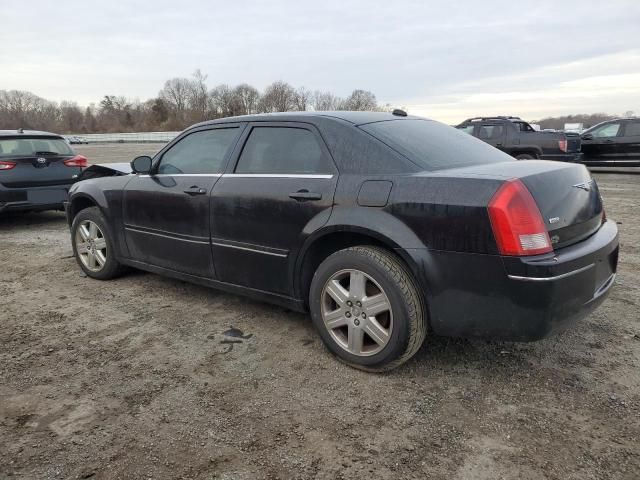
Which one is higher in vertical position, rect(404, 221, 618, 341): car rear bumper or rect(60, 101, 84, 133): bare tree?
rect(60, 101, 84, 133): bare tree

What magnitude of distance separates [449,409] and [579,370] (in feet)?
3.06

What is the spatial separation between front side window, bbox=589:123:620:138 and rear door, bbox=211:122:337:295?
13.9 meters

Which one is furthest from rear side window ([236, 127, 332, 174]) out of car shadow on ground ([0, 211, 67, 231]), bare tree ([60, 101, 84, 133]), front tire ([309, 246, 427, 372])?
bare tree ([60, 101, 84, 133])

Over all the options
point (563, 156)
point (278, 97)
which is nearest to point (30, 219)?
point (563, 156)

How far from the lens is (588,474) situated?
2.13 meters

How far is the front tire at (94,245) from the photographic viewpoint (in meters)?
4.82

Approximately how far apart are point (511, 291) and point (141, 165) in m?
3.18

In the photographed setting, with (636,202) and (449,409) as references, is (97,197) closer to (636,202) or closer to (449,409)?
(449,409)

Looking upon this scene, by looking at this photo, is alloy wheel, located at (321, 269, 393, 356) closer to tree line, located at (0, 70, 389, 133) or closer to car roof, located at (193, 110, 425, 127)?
car roof, located at (193, 110, 425, 127)

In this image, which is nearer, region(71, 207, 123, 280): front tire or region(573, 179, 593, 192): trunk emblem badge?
region(573, 179, 593, 192): trunk emblem badge

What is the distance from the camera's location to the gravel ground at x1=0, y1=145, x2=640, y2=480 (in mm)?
2254

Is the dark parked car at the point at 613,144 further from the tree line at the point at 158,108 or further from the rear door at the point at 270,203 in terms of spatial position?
the tree line at the point at 158,108

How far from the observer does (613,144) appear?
47.0 ft

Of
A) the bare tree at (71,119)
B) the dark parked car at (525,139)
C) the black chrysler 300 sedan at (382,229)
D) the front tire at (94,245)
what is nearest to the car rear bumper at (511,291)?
the black chrysler 300 sedan at (382,229)
